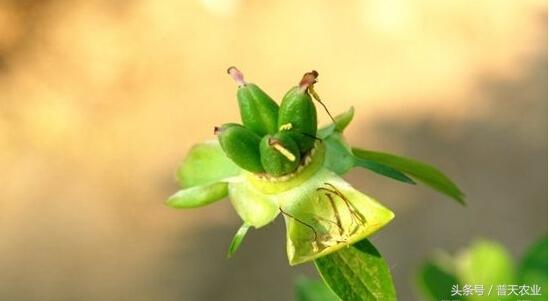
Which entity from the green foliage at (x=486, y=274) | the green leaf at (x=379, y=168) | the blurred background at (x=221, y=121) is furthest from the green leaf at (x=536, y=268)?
the blurred background at (x=221, y=121)

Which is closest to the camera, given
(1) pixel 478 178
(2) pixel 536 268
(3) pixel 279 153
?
(3) pixel 279 153

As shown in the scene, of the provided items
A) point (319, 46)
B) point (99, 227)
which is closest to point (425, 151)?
point (319, 46)

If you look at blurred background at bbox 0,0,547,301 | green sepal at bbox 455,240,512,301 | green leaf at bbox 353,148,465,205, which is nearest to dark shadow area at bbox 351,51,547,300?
blurred background at bbox 0,0,547,301

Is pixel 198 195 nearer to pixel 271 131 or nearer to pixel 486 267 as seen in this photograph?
pixel 271 131

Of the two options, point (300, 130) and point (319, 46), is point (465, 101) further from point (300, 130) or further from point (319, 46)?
point (300, 130)

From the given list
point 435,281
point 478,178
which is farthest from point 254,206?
point 478,178

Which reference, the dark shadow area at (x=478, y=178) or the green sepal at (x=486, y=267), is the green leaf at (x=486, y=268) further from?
the dark shadow area at (x=478, y=178)
